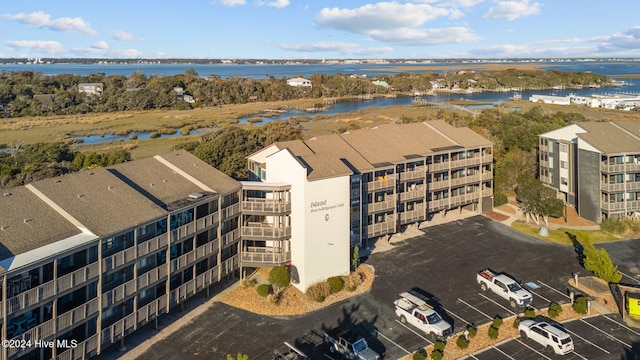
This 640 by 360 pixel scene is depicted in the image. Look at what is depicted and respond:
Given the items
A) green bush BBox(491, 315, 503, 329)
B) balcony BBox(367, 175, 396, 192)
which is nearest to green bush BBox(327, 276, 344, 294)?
balcony BBox(367, 175, 396, 192)

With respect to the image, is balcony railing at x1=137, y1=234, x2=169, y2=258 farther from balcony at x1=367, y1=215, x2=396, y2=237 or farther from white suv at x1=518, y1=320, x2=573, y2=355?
white suv at x1=518, y1=320, x2=573, y2=355

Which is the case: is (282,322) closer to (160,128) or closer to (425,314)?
(425,314)

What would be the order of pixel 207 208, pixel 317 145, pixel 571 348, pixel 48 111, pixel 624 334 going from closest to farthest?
pixel 571 348, pixel 624 334, pixel 207 208, pixel 317 145, pixel 48 111

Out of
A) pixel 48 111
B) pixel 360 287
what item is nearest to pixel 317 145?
pixel 360 287

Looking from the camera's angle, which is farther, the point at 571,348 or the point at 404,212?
the point at 404,212

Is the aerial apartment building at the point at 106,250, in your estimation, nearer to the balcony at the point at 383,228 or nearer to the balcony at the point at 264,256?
the balcony at the point at 264,256

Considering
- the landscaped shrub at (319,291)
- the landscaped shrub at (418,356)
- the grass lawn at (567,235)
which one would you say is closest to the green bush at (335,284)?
the landscaped shrub at (319,291)
